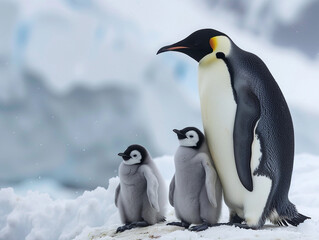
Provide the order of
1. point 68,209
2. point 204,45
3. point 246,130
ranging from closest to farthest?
point 246,130 < point 204,45 < point 68,209

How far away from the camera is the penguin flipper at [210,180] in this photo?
2.12 meters

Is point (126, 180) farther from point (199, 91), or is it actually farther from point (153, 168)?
point (199, 91)

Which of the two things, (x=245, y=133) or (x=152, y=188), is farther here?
(x=152, y=188)

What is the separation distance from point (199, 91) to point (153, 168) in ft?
1.61

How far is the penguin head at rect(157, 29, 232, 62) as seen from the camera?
230 centimetres

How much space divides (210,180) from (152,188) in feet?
1.09

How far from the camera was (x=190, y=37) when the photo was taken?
94.0 inches

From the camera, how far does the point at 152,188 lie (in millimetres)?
2301

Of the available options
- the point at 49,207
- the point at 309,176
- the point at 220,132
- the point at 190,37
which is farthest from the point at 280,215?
the point at 49,207

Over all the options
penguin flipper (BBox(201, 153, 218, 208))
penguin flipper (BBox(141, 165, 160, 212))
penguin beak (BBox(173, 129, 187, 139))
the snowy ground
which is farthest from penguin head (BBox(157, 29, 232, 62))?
the snowy ground

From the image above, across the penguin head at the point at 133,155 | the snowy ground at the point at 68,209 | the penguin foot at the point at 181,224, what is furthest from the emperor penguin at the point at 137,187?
the snowy ground at the point at 68,209

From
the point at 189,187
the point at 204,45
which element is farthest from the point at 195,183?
the point at 204,45

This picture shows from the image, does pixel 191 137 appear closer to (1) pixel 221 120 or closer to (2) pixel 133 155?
(1) pixel 221 120

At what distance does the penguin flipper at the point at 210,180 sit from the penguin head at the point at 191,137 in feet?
0.28
